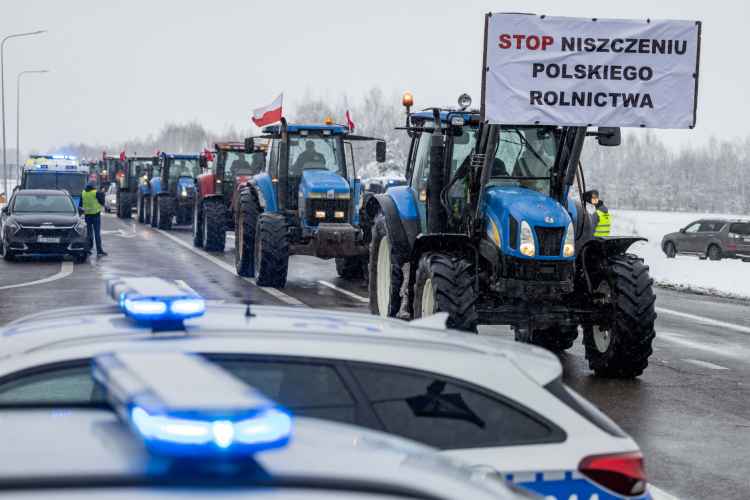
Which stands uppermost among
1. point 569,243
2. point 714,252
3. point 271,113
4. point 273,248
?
point 271,113

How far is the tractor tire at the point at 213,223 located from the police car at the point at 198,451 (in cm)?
2129

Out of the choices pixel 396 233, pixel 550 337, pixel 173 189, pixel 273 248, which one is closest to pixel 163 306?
pixel 396 233

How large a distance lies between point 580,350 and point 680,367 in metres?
1.32

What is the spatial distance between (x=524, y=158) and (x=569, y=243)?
1.24 meters

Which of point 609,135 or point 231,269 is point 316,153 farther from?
point 609,135

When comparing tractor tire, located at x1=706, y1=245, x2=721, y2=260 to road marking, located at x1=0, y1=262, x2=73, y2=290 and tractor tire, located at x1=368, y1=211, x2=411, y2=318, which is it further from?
Result: tractor tire, located at x1=368, y1=211, x2=411, y2=318

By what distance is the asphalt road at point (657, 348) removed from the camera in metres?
6.30

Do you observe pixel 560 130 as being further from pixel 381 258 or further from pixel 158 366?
pixel 158 366

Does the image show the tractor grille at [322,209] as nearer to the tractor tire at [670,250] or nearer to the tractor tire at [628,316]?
the tractor tire at [628,316]

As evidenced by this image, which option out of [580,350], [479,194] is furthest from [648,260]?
[479,194]

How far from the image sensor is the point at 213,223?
23297 millimetres

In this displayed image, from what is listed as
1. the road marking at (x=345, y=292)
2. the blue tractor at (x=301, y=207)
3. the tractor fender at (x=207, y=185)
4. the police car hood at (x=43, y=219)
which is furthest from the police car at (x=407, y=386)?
the tractor fender at (x=207, y=185)

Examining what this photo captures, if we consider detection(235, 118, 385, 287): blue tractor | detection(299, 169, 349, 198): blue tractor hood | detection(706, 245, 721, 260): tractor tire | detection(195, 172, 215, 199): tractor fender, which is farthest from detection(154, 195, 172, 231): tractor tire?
detection(706, 245, 721, 260): tractor tire

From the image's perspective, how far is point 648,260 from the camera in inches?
998
